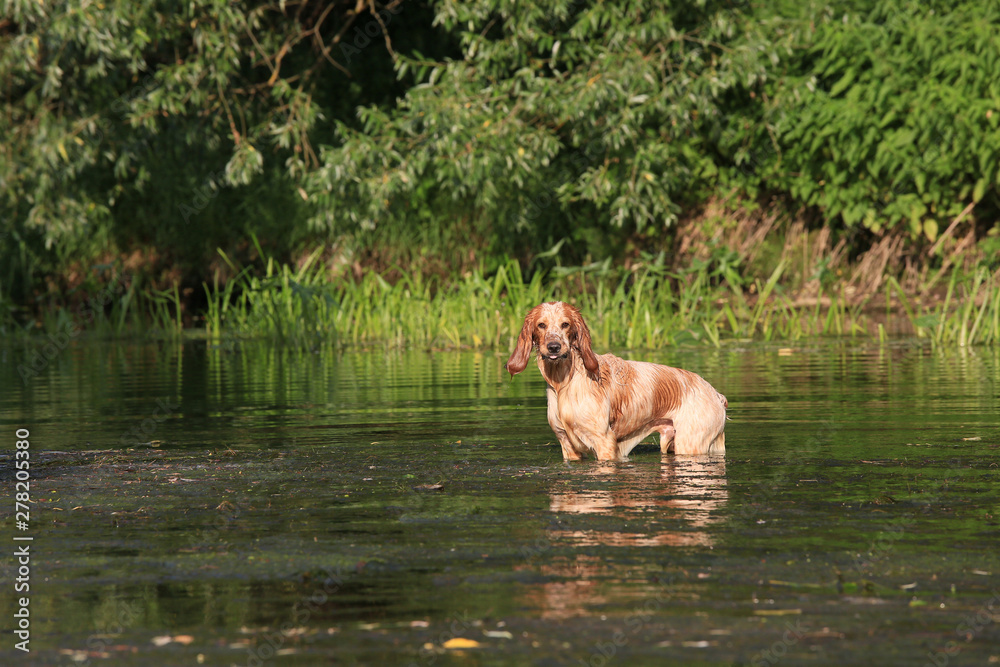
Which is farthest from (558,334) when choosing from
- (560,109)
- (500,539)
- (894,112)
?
(894,112)

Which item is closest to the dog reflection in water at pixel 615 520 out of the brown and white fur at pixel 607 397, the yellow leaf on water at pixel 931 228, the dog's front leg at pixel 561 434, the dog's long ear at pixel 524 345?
the brown and white fur at pixel 607 397

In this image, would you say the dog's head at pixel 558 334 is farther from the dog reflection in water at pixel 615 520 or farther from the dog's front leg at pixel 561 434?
the dog reflection in water at pixel 615 520

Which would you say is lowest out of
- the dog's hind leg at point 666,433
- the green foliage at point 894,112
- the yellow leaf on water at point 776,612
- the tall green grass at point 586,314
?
the yellow leaf on water at point 776,612

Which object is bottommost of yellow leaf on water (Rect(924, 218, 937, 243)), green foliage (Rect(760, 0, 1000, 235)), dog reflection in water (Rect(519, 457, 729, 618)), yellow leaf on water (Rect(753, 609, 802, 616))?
yellow leaf on water (Rect(753, 609, 802, 616))

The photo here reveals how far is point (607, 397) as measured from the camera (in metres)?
7.80

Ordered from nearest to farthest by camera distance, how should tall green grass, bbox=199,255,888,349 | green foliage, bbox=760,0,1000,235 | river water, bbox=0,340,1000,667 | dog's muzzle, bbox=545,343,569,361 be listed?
1. river water, bbox=0,340,1000,667
2. dog's muzzle, bbox=545,343,569,361
3. tall green grass, bbox=199,255,888,349
4. green foliage, bbox=760,0,1000,235

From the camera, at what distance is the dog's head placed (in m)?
7.67

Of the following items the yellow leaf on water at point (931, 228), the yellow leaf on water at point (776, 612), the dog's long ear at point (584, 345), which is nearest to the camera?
the yellow leaf on water at point (776, 612)

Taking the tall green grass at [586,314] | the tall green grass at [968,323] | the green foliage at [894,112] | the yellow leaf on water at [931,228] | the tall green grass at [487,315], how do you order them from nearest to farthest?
the tall green grass at [968,323], the tall green grass at [586,314], the tall green grass at [487,315], the green foliage at [894,112], the yellow leaf on water at [931,228]

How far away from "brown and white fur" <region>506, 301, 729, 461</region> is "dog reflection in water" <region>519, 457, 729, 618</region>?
0.22 meters

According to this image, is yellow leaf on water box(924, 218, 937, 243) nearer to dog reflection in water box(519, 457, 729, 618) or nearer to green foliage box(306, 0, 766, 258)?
green foliage box(306, 0, 766, 258)

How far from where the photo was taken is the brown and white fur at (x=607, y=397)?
7781 mm

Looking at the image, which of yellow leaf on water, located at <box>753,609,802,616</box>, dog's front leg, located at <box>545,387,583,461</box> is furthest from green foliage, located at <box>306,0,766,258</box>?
yellow leaf on water, located at <box>753,609,802,616</box>

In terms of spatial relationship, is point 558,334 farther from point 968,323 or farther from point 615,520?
point 968,323
